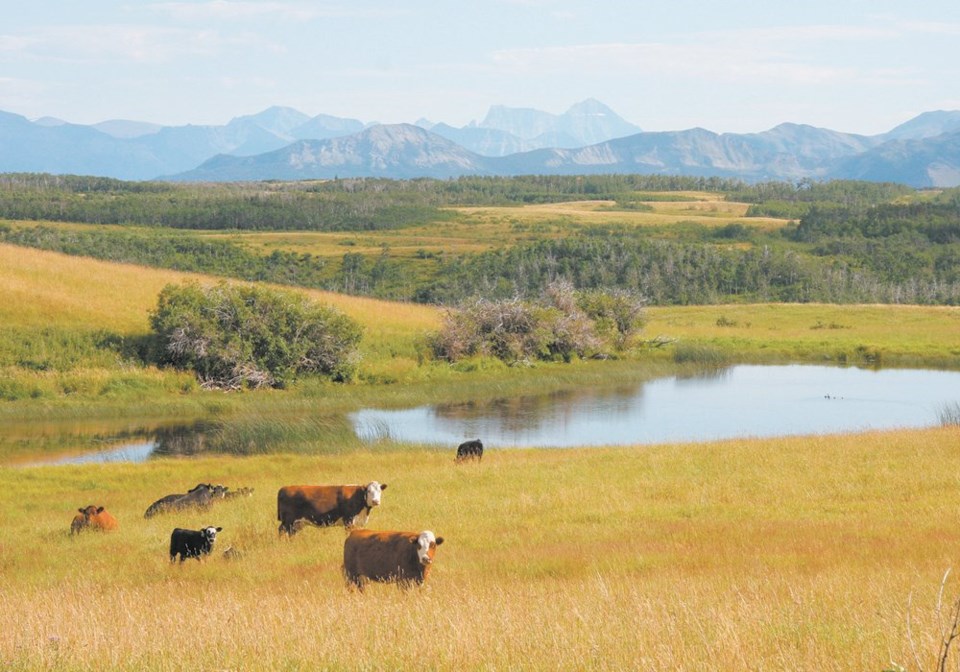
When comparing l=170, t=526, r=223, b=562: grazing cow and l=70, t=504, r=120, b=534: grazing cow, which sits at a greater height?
l=170, t=526, r=223, b=562: grazing cow

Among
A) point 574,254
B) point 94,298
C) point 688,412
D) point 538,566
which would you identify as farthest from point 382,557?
point 574,254

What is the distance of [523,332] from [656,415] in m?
14.9

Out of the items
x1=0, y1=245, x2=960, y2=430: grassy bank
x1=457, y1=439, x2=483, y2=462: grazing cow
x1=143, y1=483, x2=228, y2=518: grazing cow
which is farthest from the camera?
x1=0, y1=245, x2=960, y2=430: grassy bank

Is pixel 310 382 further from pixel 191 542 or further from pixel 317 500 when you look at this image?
pixel 191 542

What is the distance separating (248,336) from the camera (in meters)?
51.5

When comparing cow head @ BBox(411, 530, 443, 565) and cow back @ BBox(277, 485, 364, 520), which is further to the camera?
cow back @ BBox(277, 485, 364, 520)

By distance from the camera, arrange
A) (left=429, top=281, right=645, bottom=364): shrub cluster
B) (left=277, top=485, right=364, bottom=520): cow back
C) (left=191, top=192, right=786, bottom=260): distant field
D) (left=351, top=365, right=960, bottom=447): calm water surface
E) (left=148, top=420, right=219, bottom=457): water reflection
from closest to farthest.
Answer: (left=277, top=485, right=364, bottom=520): cow back → (left=148, top=420, right=219, bottom=457): water reflection → (left=351, top=365, right=960, bottom=447): calm water surface → (left=429, top=281, right=645, bottom=364): shrub cluster → (left=191, top=192, right=786, bottom=260): distant field

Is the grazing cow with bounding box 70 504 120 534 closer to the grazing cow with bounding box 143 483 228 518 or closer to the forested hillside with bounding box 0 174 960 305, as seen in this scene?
the grazing cow with bounding box 143 483 228 518

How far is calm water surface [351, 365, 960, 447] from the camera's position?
4053 cm

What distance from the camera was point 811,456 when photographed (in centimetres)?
2627

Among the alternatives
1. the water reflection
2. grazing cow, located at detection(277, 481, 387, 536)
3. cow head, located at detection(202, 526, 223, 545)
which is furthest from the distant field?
cow head, located at detection(202, 526, 223, 545)

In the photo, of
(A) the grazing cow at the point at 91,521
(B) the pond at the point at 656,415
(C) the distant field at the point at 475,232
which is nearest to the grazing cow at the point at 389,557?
(A) the grazing cow at the point at 91,521

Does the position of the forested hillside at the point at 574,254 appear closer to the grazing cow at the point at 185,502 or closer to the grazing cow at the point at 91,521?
the grazing cow at the point at 185,502

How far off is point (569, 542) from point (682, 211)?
616 ft
